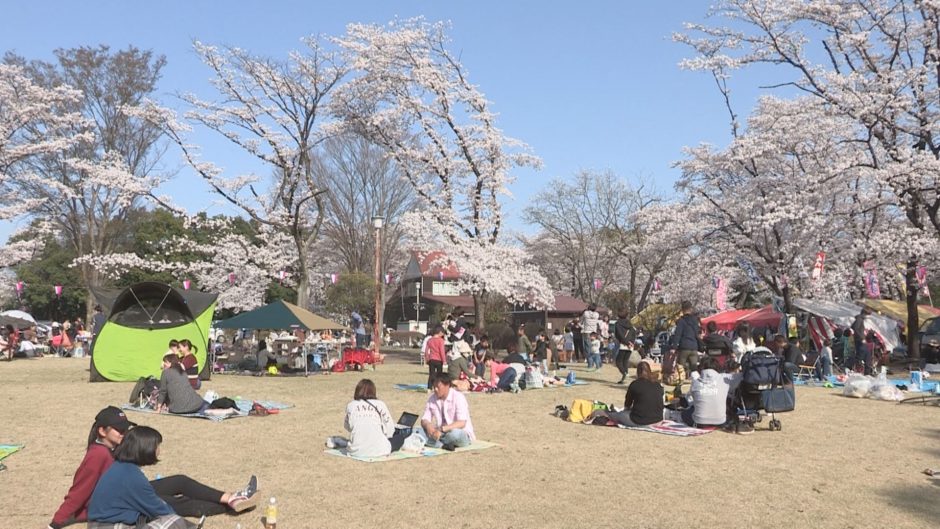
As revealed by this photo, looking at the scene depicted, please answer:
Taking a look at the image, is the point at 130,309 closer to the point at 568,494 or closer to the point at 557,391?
the point at 557,391

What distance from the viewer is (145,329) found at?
57.6ft

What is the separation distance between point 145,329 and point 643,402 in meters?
11.9

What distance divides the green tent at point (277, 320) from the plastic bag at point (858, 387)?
39.8ft

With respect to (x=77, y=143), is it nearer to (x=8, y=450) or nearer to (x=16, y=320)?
(x=16, y=320)

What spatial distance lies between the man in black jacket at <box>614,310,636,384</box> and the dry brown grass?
516 cm

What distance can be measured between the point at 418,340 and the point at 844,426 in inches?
1136

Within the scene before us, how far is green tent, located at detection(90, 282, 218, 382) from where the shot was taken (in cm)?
1716

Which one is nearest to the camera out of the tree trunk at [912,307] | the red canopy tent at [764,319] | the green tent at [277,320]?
the green tent at [277,320]

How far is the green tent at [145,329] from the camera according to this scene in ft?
56.3

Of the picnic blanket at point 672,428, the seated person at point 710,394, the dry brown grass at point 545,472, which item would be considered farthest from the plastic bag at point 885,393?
the picnic blanket at point 672,428

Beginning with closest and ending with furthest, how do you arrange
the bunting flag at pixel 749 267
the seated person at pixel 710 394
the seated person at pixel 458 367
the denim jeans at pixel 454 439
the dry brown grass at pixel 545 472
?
the dry brown grass at pixel 545 472, the denim jeans at pixel 454 439, the seated person at pixel 710 394, the seated person at pixel 458 367, the bunting flag at pixel 749 267

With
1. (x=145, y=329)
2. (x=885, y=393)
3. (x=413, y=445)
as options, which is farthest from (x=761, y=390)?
(x=145, y=329)

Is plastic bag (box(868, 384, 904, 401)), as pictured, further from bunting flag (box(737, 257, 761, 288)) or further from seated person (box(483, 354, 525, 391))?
bunting flag (box(737, 257, 761, 288))

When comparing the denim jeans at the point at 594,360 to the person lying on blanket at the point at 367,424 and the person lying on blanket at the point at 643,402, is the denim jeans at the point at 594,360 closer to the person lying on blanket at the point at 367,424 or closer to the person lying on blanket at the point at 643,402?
the person lying on blanket at the point at 643,402
